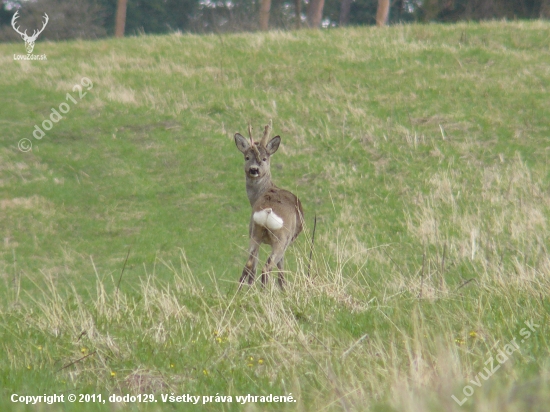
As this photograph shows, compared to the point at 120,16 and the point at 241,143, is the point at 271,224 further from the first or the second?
the point at 120,16

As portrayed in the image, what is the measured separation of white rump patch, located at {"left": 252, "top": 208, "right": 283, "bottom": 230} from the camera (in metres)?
8.58

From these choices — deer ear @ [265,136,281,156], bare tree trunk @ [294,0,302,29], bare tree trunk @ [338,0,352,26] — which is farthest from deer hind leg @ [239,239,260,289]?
bare tree trunk @ [338,0,352,26]

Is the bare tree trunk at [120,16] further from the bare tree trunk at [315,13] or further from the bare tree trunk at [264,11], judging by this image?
the bare tree trunk at [315,13]

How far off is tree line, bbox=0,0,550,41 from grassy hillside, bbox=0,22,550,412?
12.3 meters

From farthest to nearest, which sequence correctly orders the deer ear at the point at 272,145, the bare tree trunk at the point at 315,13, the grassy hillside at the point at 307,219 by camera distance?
1. the bare tree trunk at the point at 315,13
2. the deer ear at the point at 272,145
3. the grassy hillside at the point at 307,219

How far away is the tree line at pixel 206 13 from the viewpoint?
1516 inches

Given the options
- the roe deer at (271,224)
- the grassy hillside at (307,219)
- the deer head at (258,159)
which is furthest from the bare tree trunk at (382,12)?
the roe deer at (271,224)

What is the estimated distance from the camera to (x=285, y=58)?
24.4 meters

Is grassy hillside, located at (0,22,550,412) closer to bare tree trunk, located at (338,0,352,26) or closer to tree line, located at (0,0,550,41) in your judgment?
tree line, located at (0,0,550,41)

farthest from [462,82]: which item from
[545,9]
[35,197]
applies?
[545,9]

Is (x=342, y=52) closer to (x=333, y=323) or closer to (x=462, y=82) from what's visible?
(x=462, y=82)

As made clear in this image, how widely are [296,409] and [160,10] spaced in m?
51.2

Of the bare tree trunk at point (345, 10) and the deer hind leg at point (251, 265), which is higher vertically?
the bare tree trunk at point (345, 10)

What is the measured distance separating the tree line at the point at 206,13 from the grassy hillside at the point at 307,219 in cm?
1227
